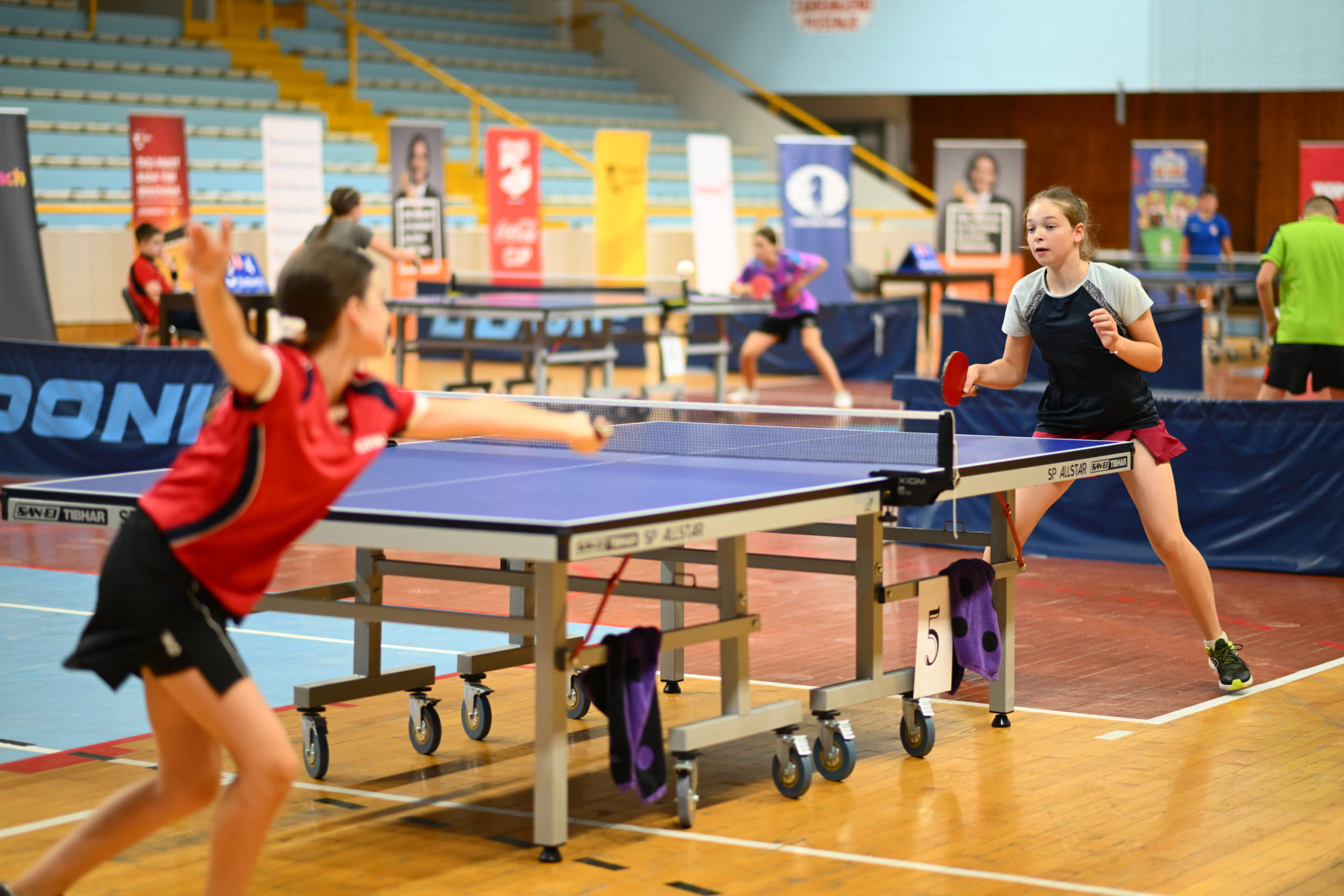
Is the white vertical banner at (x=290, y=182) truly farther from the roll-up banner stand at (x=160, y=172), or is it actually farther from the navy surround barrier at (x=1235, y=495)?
the navy surround barrier at (x=1235, y=495)

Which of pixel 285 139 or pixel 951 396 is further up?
pixel 285 139

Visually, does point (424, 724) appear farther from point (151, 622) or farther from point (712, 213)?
point (712, 213)

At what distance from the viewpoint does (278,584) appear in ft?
24.3

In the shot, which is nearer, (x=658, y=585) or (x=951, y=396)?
(x=658, y=585)

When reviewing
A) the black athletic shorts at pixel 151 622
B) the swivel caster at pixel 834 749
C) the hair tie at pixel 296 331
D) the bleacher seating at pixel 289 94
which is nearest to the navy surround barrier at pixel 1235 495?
the swivel caster at pixel 834 749

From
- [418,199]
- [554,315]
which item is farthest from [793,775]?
[418,199]

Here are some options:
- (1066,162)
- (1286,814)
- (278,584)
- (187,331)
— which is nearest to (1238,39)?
(1066,162)

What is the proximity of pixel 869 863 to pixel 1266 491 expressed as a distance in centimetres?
462

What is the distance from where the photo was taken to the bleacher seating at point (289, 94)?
17875 mm

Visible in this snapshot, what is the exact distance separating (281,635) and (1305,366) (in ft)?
19.1

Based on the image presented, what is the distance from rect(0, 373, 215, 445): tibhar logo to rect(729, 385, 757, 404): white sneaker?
572 cm

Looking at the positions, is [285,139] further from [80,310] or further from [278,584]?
[278,584]

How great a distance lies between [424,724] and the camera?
4930 millimetres

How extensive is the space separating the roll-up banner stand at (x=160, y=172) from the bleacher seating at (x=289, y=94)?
80.3 inches
